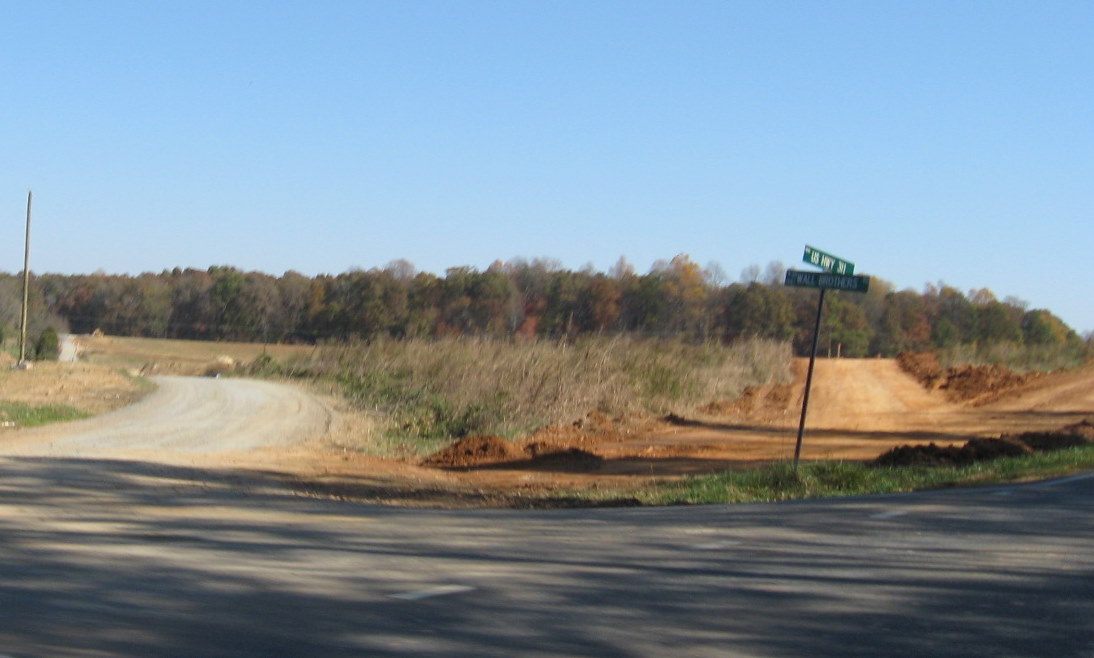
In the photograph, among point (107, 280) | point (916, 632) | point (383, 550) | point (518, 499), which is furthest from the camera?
point (107, 280)

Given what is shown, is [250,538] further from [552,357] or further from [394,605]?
[552,357]

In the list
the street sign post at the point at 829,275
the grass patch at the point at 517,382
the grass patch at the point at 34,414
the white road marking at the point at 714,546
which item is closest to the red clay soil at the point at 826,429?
the grass patch at the point at 517,382

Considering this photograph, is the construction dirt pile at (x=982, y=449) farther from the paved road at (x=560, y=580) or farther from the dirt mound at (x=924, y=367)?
the dirt mound at (x=924, y=367)

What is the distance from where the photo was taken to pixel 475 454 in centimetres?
2134

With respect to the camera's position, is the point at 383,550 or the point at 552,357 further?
the point at 552,357

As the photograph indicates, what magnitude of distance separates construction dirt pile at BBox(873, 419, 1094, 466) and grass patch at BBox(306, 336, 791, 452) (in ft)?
33.8

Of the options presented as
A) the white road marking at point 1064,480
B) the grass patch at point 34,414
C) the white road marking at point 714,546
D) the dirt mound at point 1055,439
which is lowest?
the grass patch at point 34,414

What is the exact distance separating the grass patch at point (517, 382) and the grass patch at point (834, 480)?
33.4 ft

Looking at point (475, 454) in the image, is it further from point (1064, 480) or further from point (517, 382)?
point (1064, 480)

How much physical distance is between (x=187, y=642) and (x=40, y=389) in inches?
1094

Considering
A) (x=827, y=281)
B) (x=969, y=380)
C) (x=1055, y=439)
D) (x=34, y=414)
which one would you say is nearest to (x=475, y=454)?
(x=827, y=281)

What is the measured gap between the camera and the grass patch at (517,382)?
27.1 m

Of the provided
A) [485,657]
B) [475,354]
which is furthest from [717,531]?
[475,354]

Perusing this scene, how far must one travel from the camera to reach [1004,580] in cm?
712
